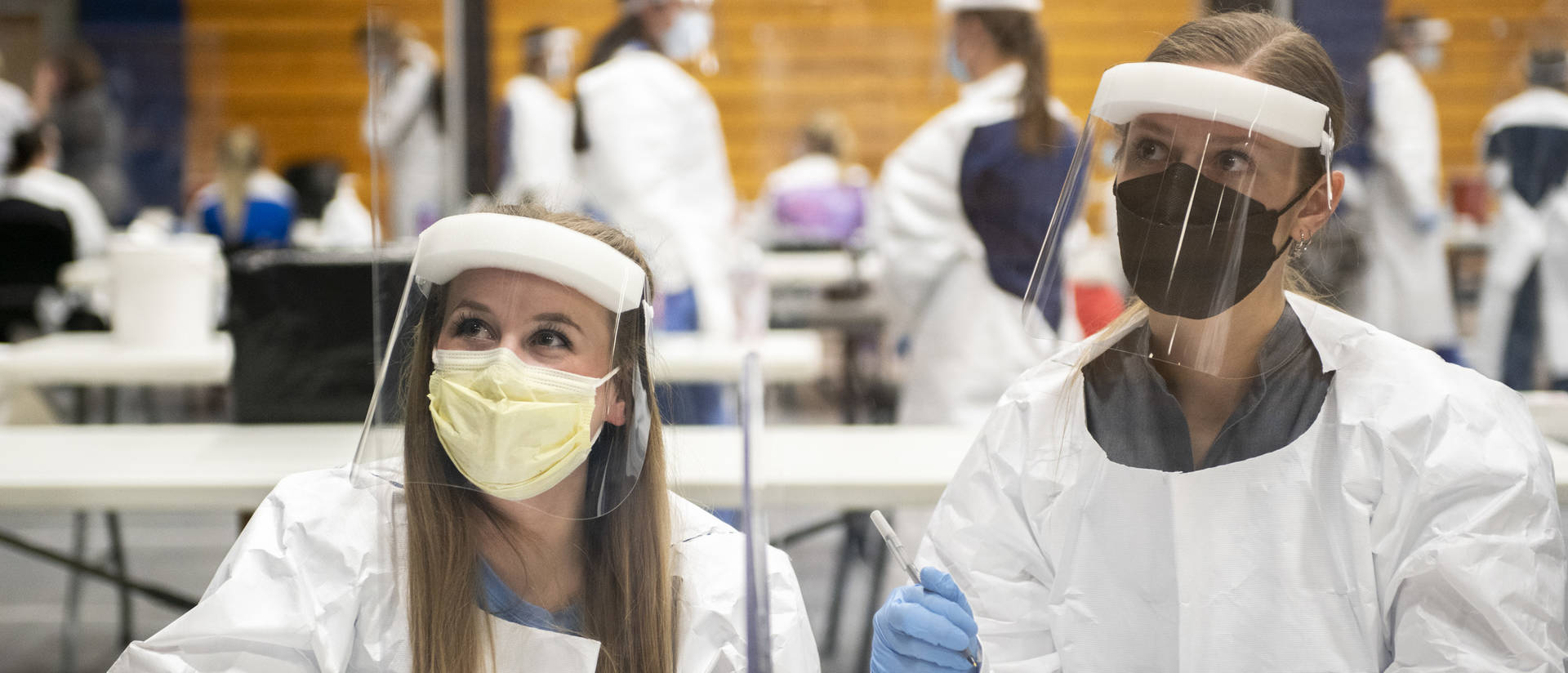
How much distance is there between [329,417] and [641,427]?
127cm

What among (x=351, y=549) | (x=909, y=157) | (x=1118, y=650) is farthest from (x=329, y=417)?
(x=1118, y=650)

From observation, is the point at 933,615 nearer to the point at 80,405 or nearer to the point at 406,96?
the point at 406,96

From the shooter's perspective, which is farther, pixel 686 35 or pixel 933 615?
pixel 686 35

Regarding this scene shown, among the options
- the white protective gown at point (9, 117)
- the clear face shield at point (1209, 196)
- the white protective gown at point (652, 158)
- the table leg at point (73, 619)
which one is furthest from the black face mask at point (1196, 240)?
the white protective gown at point (9, 117)

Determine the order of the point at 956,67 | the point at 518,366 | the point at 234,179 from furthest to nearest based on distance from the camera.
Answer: the point at 234,179
the point at 956,67
the point at 518,366

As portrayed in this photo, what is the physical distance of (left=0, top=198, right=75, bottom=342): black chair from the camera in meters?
4.77

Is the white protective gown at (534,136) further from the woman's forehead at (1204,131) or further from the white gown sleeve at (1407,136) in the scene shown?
the woman's forehead at (1204,131)

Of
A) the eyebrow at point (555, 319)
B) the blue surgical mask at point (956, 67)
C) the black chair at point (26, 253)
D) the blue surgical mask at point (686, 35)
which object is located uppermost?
the blue surgical mask at point (686, 35)

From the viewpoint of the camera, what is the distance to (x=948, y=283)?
284 centimetres

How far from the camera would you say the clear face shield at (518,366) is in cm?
117

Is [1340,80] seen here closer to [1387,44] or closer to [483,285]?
[483,285]

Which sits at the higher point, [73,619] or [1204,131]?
[1204,131]

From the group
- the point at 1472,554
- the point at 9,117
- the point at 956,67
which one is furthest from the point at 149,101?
the point at 1472,554

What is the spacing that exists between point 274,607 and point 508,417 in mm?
286
